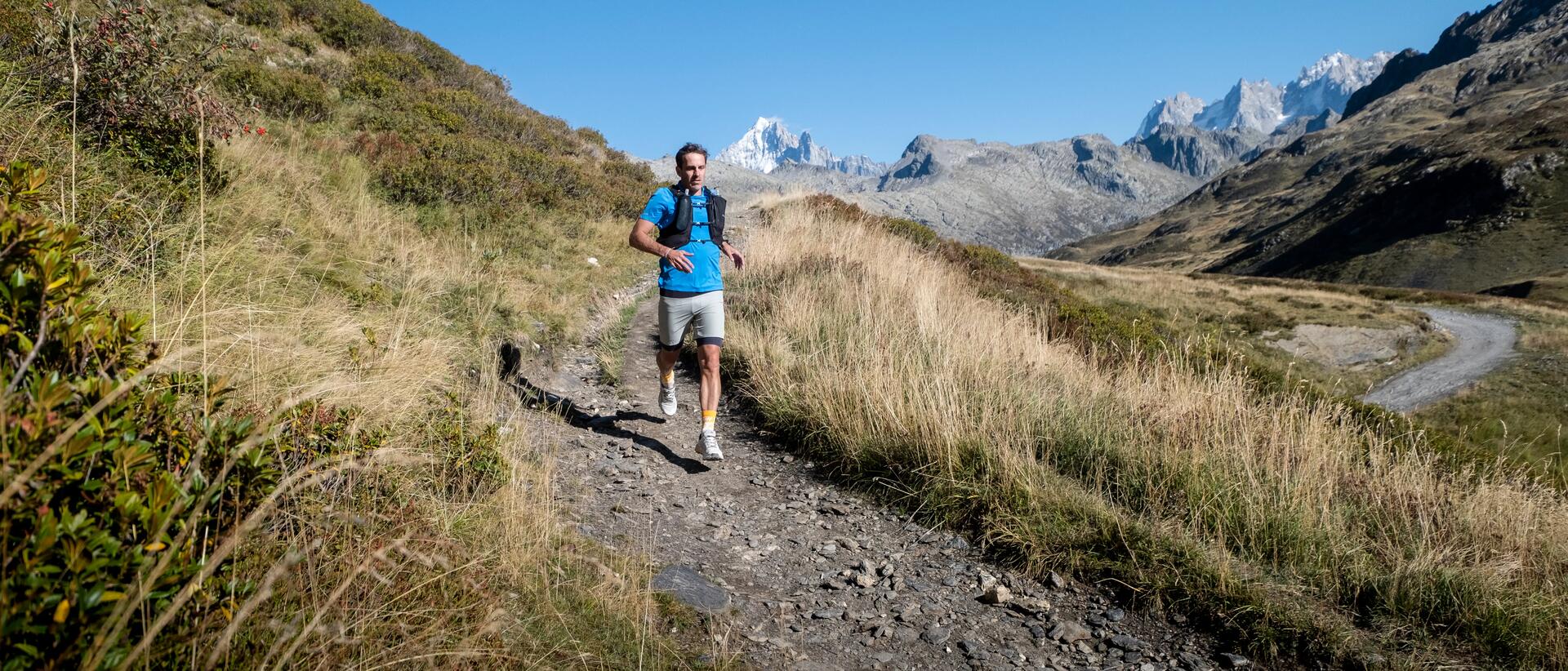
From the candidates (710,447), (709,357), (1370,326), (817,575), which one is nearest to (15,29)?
(709,357)

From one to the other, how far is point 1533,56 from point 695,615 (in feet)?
920

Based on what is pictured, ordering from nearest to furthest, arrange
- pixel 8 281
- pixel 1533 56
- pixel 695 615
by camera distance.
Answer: pixel 8 281
pixel 695 615
pixel 1533 56

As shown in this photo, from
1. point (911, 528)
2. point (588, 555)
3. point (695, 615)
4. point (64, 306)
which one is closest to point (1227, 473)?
point (911, 528)

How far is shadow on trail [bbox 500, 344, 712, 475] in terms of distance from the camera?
5570mm

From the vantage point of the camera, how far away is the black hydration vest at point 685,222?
17.3 ft

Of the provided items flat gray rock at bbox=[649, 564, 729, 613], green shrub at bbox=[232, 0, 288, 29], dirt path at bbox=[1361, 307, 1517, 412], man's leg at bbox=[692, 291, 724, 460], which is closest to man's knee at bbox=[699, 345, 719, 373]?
man's leg at bbox=[692, 291, 724, 460]

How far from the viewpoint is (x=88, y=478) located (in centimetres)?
144

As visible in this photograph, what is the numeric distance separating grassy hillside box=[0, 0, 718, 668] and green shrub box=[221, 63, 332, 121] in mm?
894

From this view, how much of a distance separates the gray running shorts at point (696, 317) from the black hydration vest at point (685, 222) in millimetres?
441

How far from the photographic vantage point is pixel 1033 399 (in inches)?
214

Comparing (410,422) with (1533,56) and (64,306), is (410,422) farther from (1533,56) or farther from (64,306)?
(1533,56)

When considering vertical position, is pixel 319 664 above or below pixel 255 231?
below

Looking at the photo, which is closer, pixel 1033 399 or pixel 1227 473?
pixel 1227 473

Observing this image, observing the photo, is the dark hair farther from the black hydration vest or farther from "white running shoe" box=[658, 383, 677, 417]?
"white running shoe" box=[658, 383, 677, 417]
